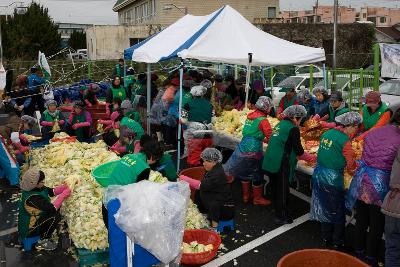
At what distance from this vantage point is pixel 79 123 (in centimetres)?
986

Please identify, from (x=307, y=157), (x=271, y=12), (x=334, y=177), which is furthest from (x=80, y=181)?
(x=271, y=12)

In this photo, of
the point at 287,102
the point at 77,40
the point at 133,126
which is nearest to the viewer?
the point at 133,126

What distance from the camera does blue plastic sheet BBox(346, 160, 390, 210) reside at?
492cm

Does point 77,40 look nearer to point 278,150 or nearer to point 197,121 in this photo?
point 197,121

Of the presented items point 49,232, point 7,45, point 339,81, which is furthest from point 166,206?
point 7,45

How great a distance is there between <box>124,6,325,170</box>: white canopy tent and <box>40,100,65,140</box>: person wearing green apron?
7.08ft

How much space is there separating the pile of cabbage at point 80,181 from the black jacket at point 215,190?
1.47m

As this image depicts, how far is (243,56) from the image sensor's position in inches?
347

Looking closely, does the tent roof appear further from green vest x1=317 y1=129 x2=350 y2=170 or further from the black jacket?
green vest x1=317 y1=129 x2=350 y2=170

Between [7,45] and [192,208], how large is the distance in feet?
117

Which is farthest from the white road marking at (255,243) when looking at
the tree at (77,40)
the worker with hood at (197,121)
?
the tree at (77,40)

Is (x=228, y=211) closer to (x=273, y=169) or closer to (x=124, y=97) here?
(x=273, y=169)

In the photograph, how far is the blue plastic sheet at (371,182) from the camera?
16.1 feet

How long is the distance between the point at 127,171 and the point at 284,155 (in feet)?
8.26
